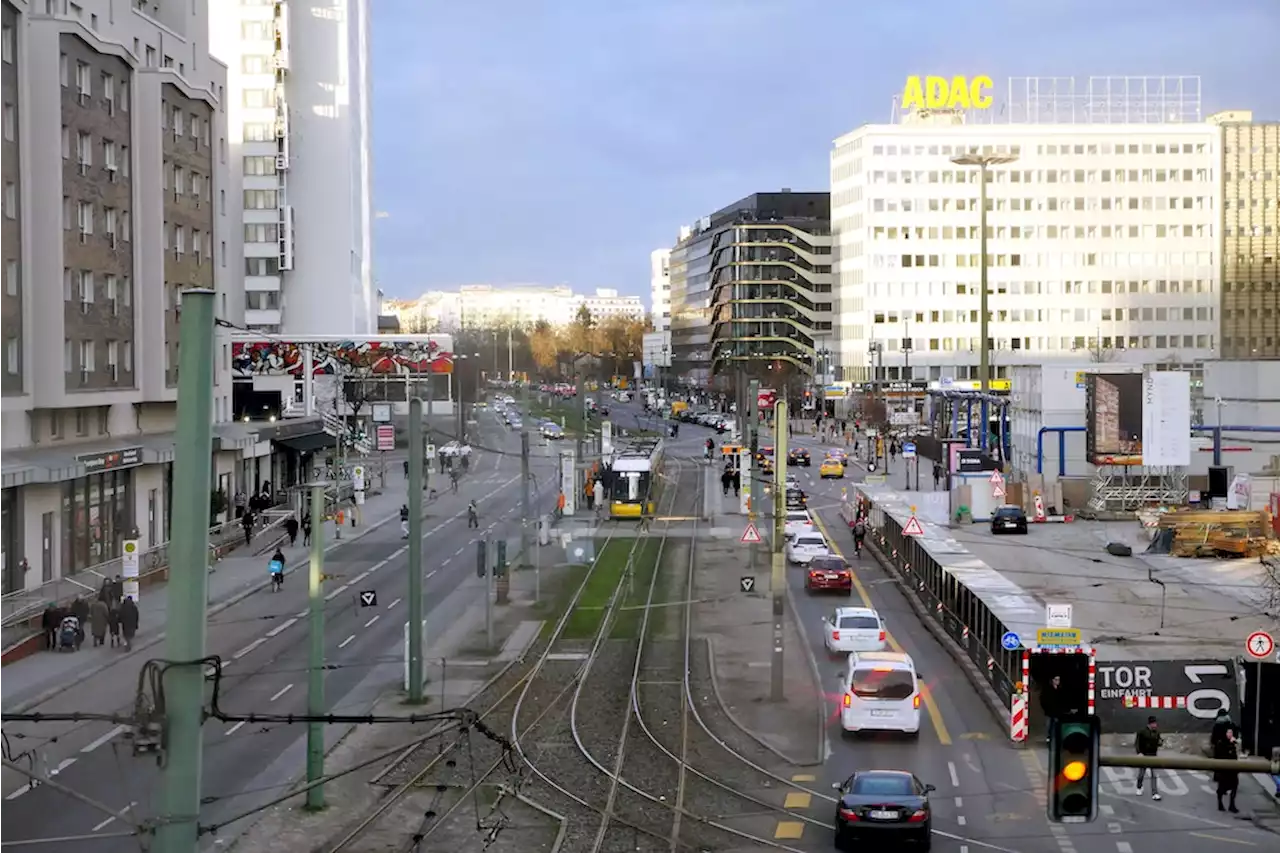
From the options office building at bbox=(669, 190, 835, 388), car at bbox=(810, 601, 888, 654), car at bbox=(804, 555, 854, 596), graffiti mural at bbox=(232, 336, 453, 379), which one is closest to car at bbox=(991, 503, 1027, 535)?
car at bbox=(804, 555, 854, 596)

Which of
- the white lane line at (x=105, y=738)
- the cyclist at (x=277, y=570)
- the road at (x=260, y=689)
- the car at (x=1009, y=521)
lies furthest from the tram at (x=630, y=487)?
the white lane line at (x=105, y=738)

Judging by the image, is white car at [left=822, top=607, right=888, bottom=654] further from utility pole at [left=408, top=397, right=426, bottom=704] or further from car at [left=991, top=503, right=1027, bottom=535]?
car at [left=991, top=503, right=1027, bottom=535]

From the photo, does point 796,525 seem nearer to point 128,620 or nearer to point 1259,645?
point 128,620

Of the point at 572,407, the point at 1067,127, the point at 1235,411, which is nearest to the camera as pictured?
the point at 1235,411

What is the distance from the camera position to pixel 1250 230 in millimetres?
145375

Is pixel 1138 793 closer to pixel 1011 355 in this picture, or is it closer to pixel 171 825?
pixel 171 825

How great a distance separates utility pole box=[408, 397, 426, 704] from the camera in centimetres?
2722

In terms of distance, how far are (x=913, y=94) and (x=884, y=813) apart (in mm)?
125669

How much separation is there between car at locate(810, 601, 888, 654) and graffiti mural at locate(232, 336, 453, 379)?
187 ft

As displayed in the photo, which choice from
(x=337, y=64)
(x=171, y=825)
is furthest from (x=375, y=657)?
(x=337, y=64)

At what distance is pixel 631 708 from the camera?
27766mm

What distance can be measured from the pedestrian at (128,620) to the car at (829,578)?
18637 millimetres

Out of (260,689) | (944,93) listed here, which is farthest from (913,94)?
(260,689)

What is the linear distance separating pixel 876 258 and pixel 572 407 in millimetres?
33806
